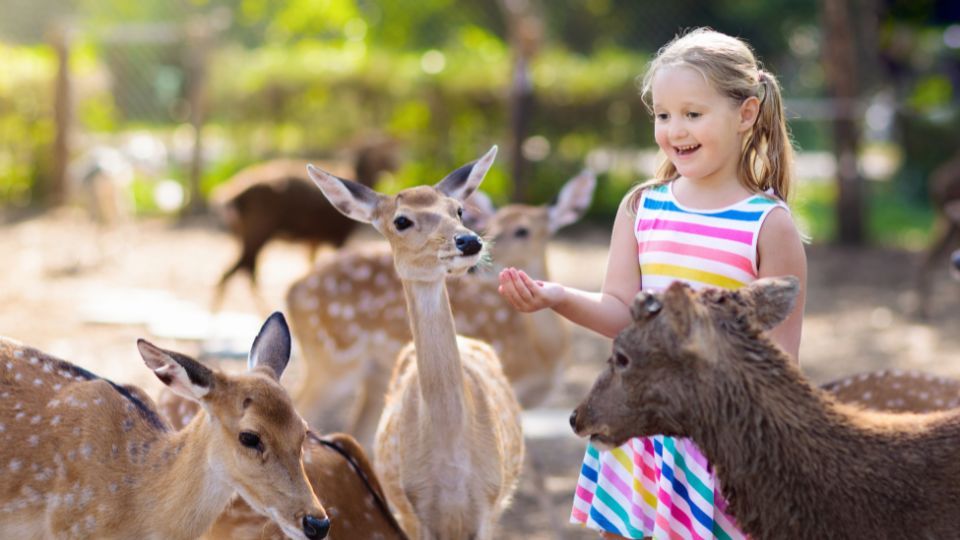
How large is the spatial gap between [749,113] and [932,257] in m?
6.32

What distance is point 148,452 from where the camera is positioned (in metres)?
3.46

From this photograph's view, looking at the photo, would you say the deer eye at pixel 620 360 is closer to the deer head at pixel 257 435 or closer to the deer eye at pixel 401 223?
the deer head at pixel 257 435

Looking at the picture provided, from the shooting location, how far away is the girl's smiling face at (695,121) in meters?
3.02

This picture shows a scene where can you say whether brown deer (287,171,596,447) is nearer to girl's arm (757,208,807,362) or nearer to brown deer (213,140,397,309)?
brown deer (213,140,397,309)

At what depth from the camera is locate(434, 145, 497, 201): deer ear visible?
390 centimetres

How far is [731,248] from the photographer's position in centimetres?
303

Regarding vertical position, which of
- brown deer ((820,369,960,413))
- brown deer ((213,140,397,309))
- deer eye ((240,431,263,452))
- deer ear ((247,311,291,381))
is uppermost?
deer ear ((247,311,291,381))

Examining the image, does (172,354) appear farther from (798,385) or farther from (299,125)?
(299,125)

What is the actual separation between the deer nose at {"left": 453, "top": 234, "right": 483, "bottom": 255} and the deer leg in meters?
6.13

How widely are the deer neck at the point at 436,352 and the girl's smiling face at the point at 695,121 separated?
0.89 meters

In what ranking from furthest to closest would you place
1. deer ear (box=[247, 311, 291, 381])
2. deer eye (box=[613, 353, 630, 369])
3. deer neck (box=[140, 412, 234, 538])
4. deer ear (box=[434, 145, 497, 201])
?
deer ear (box=[434, 145, 497, 201]) < deer ear (box=[247, 311, 291, 381]) < deer neck (box=[140, 412, 234, 538]) < deer eye (box=[613, 353, 630, 369])

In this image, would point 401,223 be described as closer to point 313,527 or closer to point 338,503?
point 338,503

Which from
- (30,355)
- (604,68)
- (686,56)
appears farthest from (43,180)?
(686,56)

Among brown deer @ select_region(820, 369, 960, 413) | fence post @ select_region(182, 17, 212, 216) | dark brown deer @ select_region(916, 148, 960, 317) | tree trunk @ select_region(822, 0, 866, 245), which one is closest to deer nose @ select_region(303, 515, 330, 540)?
brown deer @ select_region(820, 369, 960, 413)
